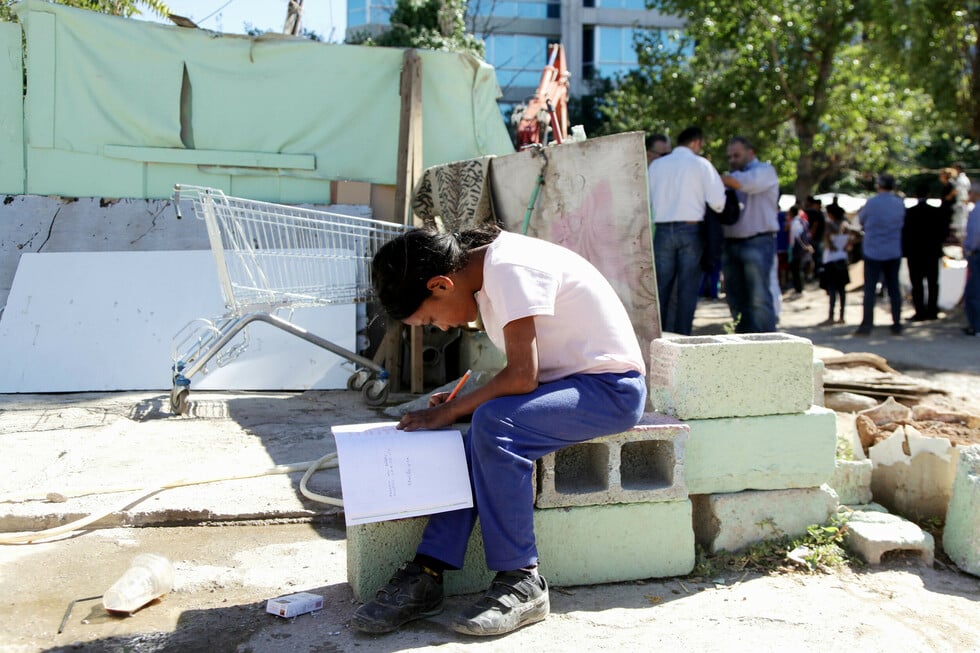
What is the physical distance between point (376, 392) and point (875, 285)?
6.84 m

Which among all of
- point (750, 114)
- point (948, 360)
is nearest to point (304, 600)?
point (948, 360)

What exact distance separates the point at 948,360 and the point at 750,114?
274 inches

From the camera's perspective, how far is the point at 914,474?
4121 mm

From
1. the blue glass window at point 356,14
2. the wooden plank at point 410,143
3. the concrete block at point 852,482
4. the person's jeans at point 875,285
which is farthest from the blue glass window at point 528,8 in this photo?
the concrete block at point 852,482

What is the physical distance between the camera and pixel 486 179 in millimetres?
5949

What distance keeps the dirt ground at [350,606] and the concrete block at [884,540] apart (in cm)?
6

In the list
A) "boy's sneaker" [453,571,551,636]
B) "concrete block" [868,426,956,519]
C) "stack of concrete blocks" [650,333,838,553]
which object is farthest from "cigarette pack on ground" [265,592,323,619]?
"concrete block" [868,426,956,519]

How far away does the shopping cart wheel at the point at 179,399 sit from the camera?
17.4 feet

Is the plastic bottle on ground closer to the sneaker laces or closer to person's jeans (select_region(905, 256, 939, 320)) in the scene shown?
the sneaker laces

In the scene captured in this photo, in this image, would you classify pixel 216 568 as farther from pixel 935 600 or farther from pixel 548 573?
pixel 935 600

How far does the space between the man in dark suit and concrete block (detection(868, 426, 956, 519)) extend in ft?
25.1

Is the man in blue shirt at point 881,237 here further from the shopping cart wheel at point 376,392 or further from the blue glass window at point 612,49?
the blue glass window at point 612,49

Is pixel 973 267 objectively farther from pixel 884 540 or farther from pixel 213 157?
pixel 213 157

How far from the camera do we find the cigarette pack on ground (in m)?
2.94
